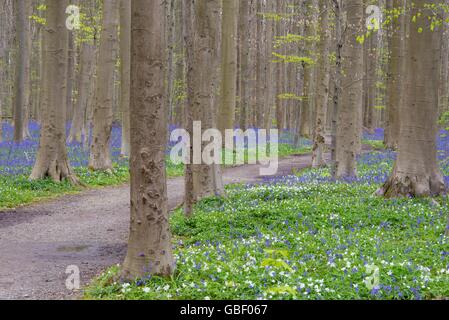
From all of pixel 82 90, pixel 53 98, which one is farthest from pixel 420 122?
pixel 82 90

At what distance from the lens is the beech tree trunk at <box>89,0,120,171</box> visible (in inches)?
739

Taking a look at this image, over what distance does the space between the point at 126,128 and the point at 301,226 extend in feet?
47.5

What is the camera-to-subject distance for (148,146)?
6.78 m

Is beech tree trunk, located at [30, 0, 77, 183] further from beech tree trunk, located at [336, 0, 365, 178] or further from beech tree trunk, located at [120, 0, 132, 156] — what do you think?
beech tree trunk, located at [336, 0, 365, 178]

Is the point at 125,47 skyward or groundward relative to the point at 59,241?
skyward

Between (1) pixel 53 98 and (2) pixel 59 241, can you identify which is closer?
(2) pixel 59 241

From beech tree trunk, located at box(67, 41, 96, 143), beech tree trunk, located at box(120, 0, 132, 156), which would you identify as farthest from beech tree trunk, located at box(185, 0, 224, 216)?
beech tree trunk, located at box(67, 41, 96, 143)

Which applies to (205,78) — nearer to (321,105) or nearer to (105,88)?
(105,88)

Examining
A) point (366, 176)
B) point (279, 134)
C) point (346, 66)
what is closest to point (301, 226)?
point (366, 176)

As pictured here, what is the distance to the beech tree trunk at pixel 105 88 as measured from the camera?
18781 mm

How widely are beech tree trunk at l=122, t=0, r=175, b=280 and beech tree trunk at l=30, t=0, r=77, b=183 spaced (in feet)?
33.4

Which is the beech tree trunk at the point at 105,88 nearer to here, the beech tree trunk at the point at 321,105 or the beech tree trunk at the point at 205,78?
the beech tree trunk at the point at 205,78

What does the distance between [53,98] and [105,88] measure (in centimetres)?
299

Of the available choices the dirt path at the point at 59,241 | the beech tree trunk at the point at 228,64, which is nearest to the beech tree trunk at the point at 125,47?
the beech tree trunk at the point at 228,64
